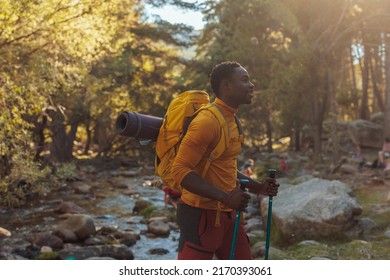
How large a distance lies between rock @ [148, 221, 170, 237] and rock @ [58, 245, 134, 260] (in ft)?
6.10

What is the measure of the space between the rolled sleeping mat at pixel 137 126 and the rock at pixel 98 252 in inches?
248

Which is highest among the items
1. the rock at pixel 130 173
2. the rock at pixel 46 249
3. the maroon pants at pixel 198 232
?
the maroon pants at pixel 198 232

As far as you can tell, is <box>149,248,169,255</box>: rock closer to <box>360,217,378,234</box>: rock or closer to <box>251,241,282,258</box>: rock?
<box>251,241,282,258</box>: rock

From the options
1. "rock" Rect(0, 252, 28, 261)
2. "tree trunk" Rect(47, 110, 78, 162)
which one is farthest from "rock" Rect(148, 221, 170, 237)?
"tree trunk" Rect(47, 110, 78, 162)

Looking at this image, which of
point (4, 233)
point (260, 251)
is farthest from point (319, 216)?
point (4, 233)

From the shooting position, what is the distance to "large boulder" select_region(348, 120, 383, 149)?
90.4 ft

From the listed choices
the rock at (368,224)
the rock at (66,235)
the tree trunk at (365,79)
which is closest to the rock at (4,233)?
the rock at (66,235)

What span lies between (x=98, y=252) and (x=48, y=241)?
1.34 metres

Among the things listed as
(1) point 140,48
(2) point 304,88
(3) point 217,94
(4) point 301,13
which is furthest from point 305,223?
(1) point 140,48

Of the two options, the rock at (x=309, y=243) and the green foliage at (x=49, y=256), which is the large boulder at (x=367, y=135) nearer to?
the rock at (x=309, y=243)

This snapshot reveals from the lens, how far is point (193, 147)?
3.27 meters

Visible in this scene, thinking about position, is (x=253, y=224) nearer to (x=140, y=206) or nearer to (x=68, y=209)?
(x=140, y=206)

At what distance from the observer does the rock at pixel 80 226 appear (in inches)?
428

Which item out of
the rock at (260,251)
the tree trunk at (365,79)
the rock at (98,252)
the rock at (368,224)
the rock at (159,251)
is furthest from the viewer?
the tree trunk at (365,79)
